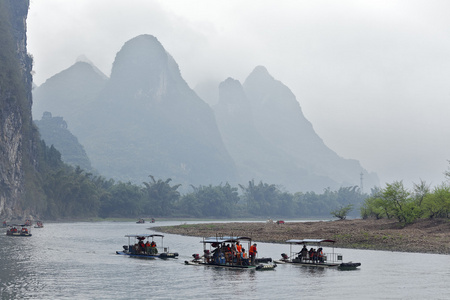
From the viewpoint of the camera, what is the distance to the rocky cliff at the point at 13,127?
510 feet

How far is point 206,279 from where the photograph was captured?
4791cm

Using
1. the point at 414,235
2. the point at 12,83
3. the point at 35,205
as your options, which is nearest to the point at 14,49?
the point at 12,83

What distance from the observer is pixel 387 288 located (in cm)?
4362

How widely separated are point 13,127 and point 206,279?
135 m

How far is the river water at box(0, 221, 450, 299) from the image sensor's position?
40.8 metres

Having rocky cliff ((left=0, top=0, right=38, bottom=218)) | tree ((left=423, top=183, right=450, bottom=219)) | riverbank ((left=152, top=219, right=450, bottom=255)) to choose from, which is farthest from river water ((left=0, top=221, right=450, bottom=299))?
rocky cliff ((left=0, top=0, right=38, bottom=218))

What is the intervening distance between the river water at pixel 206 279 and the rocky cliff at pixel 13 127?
94743mm

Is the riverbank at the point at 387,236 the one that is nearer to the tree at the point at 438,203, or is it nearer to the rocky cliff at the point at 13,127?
the tree at the point at 438,203

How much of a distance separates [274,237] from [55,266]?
45.3m

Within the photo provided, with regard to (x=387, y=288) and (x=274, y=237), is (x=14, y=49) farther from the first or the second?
(x=387, y=288)

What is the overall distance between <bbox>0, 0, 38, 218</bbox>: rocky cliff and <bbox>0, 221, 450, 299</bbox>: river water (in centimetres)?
9474

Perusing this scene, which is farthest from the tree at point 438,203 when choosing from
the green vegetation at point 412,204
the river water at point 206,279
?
the river water at point 206,279

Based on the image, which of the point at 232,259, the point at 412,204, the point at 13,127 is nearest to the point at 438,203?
the point at 412,204

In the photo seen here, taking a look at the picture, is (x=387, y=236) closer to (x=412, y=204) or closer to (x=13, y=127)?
(x=412, y=204)
